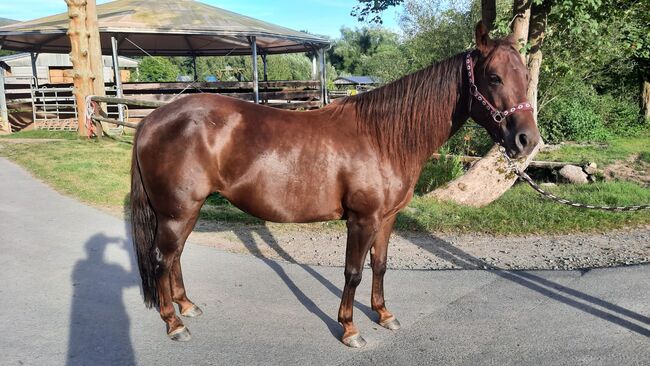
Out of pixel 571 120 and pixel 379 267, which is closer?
pixel 379 267

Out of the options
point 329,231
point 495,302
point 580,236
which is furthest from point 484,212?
point 495,302

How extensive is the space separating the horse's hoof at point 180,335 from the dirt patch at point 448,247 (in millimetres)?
1741

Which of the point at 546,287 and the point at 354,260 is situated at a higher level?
the point at 354,260

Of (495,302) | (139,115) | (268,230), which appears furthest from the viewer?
(139,115)

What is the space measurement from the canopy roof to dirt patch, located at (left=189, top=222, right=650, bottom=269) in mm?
9690

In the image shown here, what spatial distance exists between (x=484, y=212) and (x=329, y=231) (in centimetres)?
228

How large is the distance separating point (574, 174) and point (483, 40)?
8009 millimetres

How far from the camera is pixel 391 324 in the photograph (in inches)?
135

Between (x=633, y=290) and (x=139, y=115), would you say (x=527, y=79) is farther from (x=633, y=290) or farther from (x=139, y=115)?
(x=139, y=115)

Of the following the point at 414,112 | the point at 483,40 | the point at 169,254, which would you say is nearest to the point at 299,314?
the point at 169,254

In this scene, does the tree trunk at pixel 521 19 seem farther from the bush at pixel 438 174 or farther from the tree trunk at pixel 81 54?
the tree trunk at pixel 81 54

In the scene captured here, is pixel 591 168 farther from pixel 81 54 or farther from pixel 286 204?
pixel 81 54

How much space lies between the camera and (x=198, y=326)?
344cm

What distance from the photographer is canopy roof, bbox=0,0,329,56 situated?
13.6 metres
